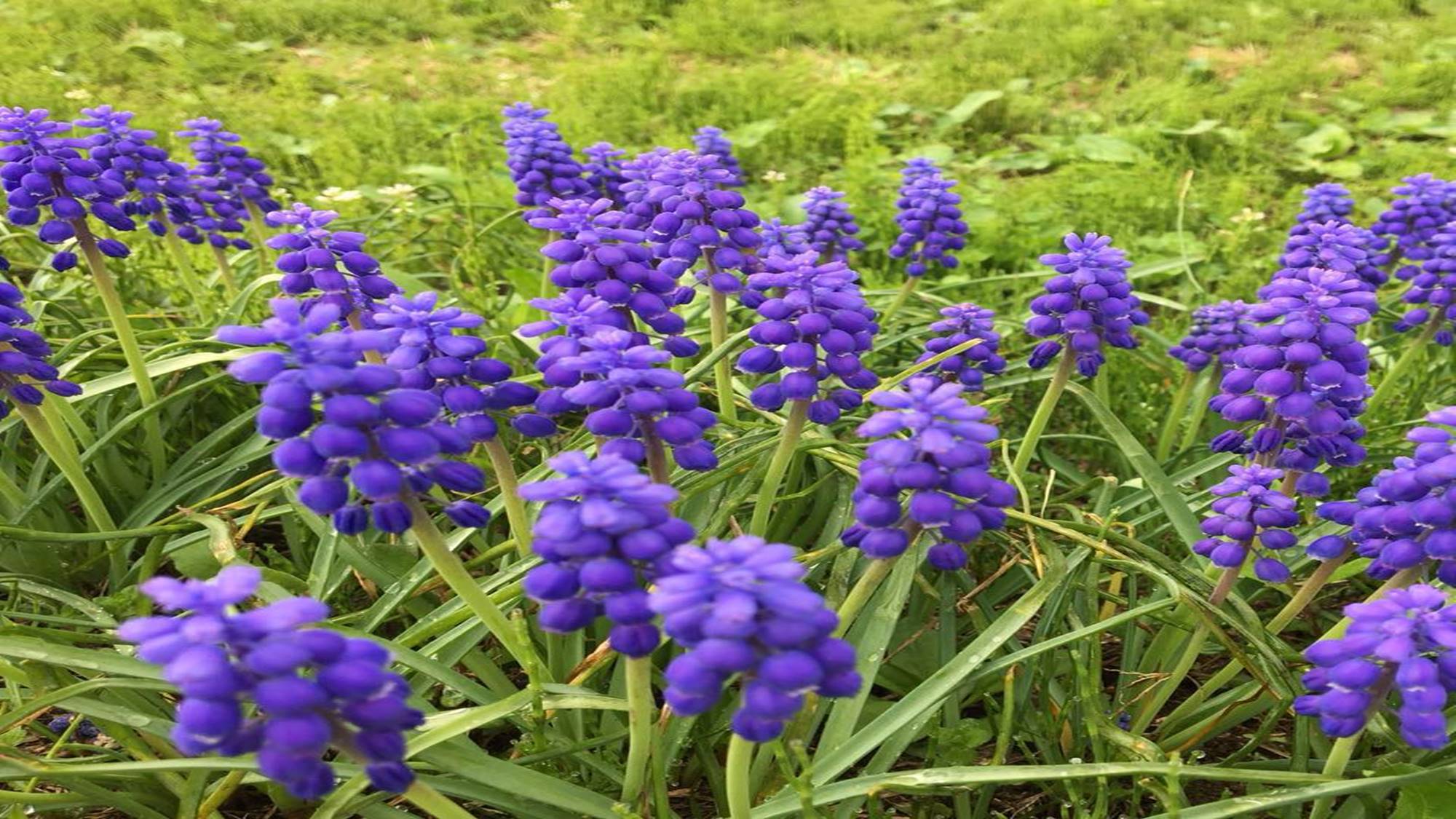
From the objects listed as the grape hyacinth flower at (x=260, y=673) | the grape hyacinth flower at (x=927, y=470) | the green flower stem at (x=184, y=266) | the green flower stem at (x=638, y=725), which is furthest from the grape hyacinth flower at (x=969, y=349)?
the green flower stem at (x=184, y=266)

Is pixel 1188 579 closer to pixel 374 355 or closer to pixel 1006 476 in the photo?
pixel 1006 476

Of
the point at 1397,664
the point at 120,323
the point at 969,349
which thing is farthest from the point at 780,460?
the point at 120,323

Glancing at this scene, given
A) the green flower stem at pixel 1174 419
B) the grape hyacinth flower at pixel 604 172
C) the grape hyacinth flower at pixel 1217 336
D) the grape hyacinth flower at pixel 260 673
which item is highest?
the grape hyacinth flower at pixel 260 673

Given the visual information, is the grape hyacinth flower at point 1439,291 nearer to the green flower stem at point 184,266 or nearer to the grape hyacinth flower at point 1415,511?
the grape hyacinth flower at point 1415,511

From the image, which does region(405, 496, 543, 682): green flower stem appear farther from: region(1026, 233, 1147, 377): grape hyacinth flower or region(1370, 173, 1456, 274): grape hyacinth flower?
region(1370, 173, 1456, 274): grape hyacinth flower

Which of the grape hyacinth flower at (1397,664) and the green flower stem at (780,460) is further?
the green flower stem at (780,460)

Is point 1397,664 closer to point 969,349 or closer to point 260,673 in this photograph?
point 969,349
